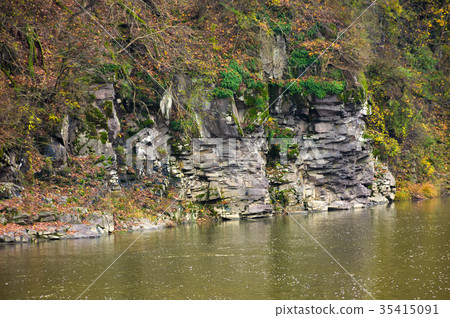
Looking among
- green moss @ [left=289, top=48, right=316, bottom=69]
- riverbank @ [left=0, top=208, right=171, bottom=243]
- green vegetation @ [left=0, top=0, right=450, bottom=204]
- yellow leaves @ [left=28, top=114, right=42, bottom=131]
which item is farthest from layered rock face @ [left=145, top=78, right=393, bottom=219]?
yellow leaves @ [left=28, top=114, right=42, bottom=131]

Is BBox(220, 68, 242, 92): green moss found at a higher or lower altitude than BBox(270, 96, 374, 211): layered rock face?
higher

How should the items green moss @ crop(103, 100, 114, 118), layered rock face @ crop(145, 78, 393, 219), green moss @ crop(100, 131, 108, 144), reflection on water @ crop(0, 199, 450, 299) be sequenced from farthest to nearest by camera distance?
layered rock face @ crop(145, 78, 393, 219) < green moss @ crop(103, 100, 114, 118) < green moss @ crop(100, 131, 108, 144) < reflection on water @ crop(0, 199, 450, 299)

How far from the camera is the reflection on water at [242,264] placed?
35.5 ft

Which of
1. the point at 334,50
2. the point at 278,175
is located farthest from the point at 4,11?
the point at 334,50

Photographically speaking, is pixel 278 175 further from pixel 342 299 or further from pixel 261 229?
pixel 342 299

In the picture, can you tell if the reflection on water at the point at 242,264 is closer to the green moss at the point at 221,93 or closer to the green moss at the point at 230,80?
the green moss at the point at 221,93

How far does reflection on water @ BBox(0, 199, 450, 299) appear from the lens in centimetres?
1081

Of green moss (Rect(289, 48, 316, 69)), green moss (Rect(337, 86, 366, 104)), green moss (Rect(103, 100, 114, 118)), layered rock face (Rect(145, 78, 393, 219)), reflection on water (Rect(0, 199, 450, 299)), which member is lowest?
reflection on water (Rect(0, 199, 450, 299))
